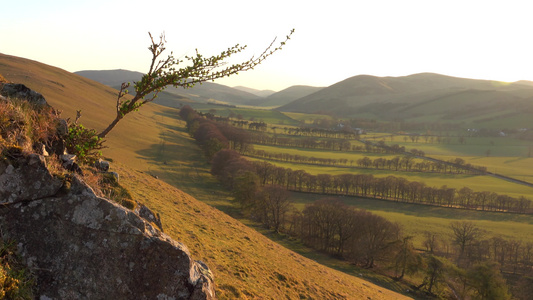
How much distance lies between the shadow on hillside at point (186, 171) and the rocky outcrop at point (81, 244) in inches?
1976

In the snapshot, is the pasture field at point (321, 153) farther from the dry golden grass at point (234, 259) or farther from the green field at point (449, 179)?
the dry golden grass at point (234, 259)

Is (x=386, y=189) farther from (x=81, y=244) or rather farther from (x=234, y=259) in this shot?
(x=81, y=244)

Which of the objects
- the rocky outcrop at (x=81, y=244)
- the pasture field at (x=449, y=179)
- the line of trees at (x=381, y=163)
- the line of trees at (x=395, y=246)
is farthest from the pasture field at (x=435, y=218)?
the rocky outcrop at (x=81, y=244)

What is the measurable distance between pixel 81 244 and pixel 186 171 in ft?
260

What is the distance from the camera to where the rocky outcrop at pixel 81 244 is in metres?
6.61

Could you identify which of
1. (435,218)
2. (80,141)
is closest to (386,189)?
(435,218)

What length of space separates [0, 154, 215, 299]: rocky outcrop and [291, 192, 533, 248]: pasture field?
73.8m

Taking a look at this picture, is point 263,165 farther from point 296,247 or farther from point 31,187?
point 31,187

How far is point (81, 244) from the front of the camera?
6.97 metres

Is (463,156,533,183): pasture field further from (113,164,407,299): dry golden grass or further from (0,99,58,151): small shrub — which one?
(0,99,58,151): small shrub

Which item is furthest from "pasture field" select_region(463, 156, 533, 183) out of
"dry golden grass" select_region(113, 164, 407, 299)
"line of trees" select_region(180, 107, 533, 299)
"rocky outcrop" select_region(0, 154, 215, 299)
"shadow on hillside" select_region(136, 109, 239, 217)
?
"rocky outcrop" select_region(0, 154, 215, 299)

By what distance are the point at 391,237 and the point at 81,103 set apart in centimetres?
10528

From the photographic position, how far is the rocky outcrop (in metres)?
6.61

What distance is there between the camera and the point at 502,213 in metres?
93.2
